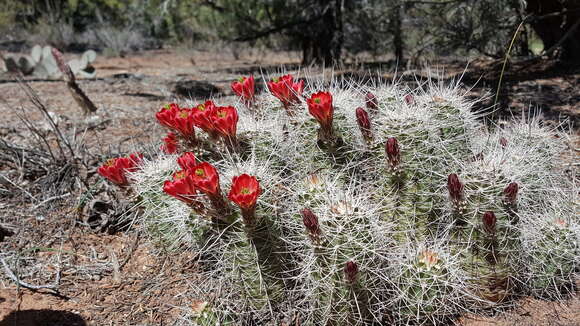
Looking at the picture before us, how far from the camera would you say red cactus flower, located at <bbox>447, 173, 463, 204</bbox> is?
1.88 metres

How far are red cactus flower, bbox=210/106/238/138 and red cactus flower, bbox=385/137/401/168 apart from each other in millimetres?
723

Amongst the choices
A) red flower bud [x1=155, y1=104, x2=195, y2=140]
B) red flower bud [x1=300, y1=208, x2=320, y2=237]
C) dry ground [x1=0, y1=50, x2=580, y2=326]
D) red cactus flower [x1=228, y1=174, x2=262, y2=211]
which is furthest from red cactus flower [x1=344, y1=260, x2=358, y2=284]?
red flower bud [x1=155, y1=104, x2=195, y2=140]

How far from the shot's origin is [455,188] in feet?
6.25

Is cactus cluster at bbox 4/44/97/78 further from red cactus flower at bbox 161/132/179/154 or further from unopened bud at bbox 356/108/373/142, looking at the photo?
unopened bud at bbox 356/108/373/142

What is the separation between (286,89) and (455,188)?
104 cm

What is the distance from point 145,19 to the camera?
20.4 meters

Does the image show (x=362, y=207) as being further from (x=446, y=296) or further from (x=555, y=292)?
(x=555, y=292)

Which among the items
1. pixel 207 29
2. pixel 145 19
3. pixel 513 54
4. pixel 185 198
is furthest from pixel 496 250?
pixel 145 19

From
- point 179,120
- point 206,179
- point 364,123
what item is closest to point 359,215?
point 364,123

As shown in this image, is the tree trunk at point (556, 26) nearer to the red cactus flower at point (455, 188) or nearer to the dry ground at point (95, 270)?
the dry ground at point (95, 270)

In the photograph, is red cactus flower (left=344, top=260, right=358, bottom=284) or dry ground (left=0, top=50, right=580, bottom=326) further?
dry ground (left=0, top=50, right=580, bottom=326)

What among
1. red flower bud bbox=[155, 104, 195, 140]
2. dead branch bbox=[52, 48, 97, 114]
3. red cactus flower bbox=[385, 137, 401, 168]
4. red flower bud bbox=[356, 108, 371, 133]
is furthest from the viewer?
dead branch bbox=[52, 48, 97, 114]

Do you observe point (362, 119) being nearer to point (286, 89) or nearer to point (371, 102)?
point (371, 102)

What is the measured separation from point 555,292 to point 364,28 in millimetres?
7636
